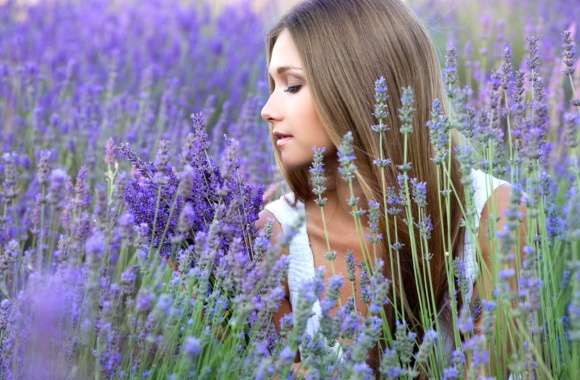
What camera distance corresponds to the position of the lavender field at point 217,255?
1.47 meters

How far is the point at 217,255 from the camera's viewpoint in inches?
79.6

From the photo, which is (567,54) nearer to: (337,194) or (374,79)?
(374,79)

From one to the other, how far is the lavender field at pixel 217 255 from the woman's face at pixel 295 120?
0.15m

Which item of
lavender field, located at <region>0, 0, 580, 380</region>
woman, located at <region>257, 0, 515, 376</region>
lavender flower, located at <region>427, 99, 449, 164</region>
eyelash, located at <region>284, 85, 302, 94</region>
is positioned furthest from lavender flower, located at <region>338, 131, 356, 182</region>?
eyelash, located at <region>284, 85, 302, 94</region>

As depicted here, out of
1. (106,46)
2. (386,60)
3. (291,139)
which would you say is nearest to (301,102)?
(291,139)

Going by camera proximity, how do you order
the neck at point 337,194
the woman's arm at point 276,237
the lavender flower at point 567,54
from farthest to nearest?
the woman's arm at point 276,237 < the neck at point 337,194 < the lavender flower at point 567,54

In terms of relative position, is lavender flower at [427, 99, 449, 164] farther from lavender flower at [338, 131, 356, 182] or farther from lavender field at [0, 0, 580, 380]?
lavender flower at [338, 131, 356, 182]

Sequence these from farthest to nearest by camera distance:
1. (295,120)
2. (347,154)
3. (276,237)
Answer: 1. (276,237)
2. (295,120)
3. (347,154)

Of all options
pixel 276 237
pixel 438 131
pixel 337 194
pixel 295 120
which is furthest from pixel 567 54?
pixel 276 237

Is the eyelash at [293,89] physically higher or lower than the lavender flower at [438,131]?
higher

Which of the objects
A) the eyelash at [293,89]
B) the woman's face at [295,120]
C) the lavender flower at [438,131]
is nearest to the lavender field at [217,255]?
the lavender flower at [438,131]

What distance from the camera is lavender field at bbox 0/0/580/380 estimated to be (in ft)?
4.84

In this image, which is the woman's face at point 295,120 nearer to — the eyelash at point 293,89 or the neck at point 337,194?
the eyelash at point 293,89

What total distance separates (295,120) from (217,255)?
0.48 m
